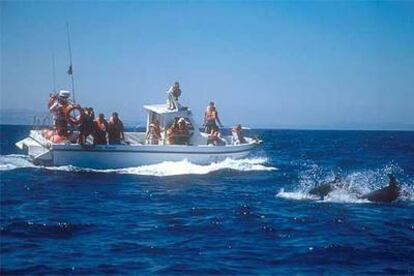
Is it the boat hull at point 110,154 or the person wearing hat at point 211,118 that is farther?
the person wearing hat at point 211,118

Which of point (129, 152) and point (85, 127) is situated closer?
point (85, 127)

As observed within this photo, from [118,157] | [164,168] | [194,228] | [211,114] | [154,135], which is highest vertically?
[211,114]

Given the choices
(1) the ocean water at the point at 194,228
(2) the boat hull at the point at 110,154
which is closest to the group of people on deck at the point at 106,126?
(2) the boat hull at the point at 110,154

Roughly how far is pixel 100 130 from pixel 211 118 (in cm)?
634

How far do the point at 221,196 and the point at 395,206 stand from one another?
5447mm

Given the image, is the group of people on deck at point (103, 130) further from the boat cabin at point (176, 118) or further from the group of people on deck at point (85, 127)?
the boat cabin at point (176, 118)

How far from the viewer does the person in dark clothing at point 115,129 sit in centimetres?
2272

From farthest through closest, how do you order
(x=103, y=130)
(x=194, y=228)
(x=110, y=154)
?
1. (x=103, y=130)
2. (x=110, y=154)
3. (x=194, y=228)

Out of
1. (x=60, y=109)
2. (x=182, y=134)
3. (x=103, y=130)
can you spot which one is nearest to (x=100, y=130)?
(x=103, y=130)

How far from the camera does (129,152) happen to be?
2252 cm

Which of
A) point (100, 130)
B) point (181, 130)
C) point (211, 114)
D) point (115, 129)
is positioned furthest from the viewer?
point (211, 114)

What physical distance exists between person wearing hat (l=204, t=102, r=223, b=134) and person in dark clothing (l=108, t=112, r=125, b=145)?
5071 mm

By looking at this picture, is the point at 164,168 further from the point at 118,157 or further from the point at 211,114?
the point at 211,114

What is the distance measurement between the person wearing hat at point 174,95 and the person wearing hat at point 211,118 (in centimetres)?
179
